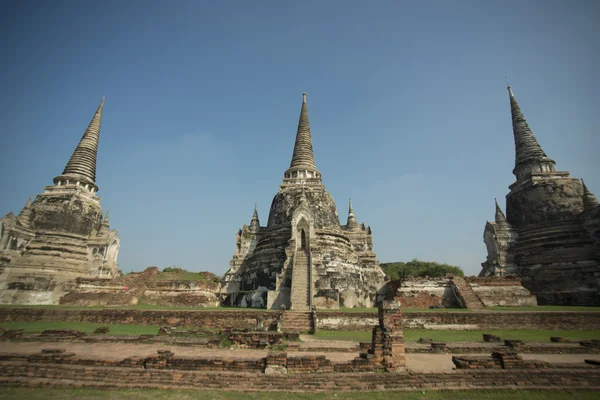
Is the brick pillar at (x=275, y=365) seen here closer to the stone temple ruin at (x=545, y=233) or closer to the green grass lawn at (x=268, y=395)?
the green grass lawn at (x=268, y=395)

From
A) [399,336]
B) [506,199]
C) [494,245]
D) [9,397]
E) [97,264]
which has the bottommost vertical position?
[9,397]

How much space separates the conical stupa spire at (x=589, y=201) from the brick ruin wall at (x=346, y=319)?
568 inches

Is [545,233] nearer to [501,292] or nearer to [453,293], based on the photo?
[501,292]

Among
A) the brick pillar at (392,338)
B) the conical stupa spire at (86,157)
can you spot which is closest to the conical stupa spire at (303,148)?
the conical stupa spire at (86,157)

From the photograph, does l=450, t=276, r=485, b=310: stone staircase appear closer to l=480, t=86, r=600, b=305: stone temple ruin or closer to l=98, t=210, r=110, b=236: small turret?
l=480, t=86, r=600, b=305: stone temple ruin

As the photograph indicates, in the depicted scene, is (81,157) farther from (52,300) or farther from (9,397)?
(9,397)

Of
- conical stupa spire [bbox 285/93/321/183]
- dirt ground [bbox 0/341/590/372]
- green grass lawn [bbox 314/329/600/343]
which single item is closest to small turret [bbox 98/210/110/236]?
conical stupa spire [bbox 285/93/321/183]

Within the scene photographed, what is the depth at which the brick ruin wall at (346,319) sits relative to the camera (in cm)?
1420

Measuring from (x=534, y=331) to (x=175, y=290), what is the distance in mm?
19679

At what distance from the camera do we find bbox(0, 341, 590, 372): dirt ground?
7.98 meters

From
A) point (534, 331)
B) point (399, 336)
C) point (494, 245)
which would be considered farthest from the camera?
point (494, 245)

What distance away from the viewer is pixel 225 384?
19.9 ft

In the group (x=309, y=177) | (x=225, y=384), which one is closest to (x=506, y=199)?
(x=309, y=177)

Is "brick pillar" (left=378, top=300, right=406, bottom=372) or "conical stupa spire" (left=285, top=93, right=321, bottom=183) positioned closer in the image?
"brick pillar" (left=378, top=300, right=406, bottom=372)
